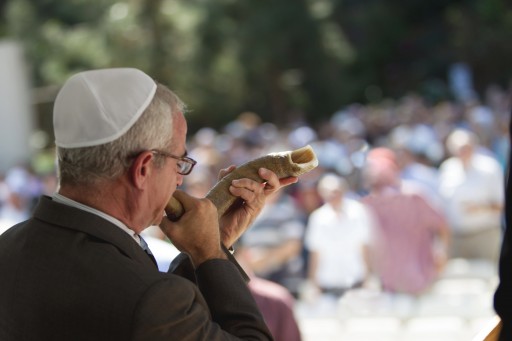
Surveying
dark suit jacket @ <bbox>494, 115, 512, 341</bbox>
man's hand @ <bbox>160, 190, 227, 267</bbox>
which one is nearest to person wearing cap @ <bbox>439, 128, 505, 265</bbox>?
man's hand @ <bbox>160, 190, 227, 267</bbox>

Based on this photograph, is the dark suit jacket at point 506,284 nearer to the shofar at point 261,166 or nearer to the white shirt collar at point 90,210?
the shofar at point 261,166

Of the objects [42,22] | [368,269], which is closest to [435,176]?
[368,269]

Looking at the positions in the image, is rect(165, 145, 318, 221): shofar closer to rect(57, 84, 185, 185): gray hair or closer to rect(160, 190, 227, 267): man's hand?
rect(160, 190, 227, 267): man's hand

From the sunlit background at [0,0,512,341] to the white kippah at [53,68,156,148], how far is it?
171 centimetres

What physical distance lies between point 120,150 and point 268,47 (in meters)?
23.7

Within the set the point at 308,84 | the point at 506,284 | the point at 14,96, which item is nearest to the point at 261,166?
the point at 506,284

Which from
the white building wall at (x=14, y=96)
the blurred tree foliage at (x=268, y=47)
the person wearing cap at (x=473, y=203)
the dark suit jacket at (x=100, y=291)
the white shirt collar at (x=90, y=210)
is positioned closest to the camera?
the dark suit jacket at (x=100, y=291)

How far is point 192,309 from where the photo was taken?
1.61 metres

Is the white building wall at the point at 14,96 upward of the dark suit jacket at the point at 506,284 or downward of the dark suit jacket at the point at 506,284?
downward

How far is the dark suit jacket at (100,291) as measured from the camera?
157 cm

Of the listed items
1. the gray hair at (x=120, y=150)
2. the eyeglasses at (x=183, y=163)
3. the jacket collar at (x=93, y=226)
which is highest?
the gray hair at (x=120, y=150)

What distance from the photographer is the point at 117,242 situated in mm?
1670

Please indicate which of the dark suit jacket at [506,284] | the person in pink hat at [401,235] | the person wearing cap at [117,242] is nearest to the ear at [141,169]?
the person wearing cap at [117,242]

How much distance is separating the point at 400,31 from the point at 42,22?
13947mm
